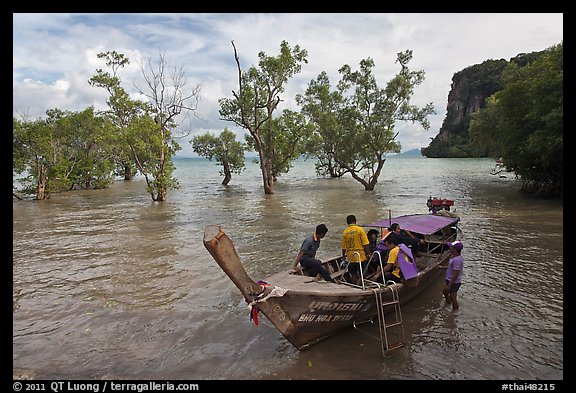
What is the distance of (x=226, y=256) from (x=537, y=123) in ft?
74.0

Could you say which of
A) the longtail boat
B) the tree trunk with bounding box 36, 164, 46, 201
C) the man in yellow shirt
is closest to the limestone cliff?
the tree trunk with bounding box 36, 164, 46, 201

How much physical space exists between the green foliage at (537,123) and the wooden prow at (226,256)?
19.5m

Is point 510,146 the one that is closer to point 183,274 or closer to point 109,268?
point 183,274

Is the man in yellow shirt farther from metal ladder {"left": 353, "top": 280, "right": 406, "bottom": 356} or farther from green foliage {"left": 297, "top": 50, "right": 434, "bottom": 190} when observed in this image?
green foliage {"left": 297, "top": 50, "right": 434, "bottom": 190}

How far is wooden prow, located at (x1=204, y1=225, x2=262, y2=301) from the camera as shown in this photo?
5.22m

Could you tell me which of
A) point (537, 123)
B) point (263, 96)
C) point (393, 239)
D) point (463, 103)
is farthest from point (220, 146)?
point (463, 103)

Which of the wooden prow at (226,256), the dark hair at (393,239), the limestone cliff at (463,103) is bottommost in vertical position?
the dark hair at (393,239)

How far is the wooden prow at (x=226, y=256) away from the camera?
5224mm

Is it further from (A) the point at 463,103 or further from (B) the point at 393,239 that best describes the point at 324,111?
(A) the point at 463,103

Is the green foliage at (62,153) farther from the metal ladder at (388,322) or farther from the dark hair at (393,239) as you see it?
the metal ladder at (388,322)

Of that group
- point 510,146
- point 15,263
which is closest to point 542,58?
point 510,146

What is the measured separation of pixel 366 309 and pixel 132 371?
14.0 feet

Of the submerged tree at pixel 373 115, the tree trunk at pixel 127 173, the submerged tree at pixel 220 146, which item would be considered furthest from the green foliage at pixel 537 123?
the tree trunk at pixel 127 173
